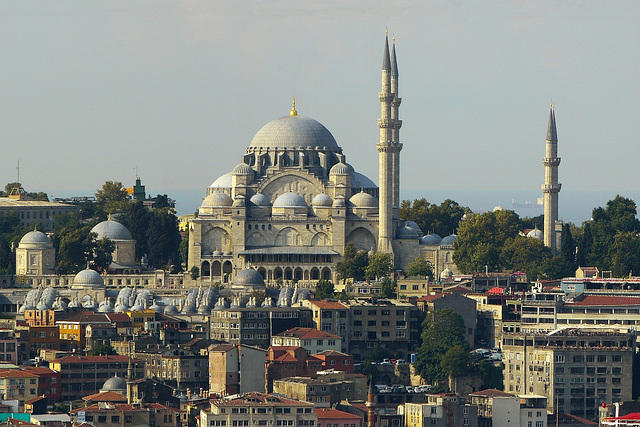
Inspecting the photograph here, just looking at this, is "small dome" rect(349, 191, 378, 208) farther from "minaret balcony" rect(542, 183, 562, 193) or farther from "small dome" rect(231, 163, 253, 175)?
"minaret balcony" rect(542, 183, 562, 193)

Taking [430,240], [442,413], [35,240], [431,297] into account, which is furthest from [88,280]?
[442,413]

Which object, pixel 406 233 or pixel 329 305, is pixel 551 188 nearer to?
pixel 406 233

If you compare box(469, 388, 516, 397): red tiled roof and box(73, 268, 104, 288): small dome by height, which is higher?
box(73, 268, 104, 288): small dome

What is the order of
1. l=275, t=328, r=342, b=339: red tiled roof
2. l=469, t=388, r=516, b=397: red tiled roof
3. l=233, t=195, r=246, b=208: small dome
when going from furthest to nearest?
l=233, t=195, r=246, b=208: small dome → l=275, t=328, r=342, b=339: red tiled roof → l=469, t=388, r=516, b=397: red tiled roof

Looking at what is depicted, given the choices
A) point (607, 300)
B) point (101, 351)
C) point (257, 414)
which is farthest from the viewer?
point (607, 300)

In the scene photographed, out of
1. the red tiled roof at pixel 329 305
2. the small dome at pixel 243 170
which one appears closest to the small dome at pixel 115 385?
the red tiled roof at pixel 329 305

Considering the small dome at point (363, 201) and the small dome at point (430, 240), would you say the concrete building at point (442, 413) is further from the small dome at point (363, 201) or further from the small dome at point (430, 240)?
the small dome at point (363, 201)

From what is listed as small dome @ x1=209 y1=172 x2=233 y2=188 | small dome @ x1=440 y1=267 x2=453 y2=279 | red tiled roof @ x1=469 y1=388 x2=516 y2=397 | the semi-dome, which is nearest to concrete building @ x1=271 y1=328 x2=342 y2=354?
red tiled roof @ x1=469 y1=388 x2=516 y2=397
